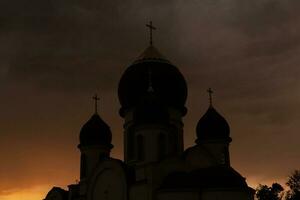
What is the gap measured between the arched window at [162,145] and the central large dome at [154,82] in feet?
9.85

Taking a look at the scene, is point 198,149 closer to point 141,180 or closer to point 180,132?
point 180,132

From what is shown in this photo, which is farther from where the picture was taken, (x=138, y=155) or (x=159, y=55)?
(x=159, y=55)

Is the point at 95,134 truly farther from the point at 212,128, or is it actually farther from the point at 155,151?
the point at 212,128

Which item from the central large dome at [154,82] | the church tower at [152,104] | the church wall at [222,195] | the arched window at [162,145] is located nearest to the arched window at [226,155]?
the church tower at [152,104]

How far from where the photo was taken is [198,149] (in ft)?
85.1

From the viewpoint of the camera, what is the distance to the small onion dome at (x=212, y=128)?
90.0ft

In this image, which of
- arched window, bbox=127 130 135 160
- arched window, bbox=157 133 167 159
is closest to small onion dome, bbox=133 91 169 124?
arched window, bbox=157 133 167 159

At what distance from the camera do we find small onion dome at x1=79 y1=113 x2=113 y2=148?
28250 millimetres

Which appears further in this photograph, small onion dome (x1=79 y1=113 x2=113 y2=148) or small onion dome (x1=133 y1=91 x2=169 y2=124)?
small onion dome (x1=79 y1=113 x2=113 y2=148)

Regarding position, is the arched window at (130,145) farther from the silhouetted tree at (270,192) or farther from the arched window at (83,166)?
the silhouetted tree at (270,192)

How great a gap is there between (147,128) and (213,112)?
5872 millimetres

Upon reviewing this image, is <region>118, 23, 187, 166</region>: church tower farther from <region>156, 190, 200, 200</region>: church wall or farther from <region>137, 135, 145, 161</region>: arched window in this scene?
<region>156, 190, 200, 200</region>: church wall

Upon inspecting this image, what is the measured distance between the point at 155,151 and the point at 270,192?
13420 mm

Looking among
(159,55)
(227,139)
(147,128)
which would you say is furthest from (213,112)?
(147,128)
